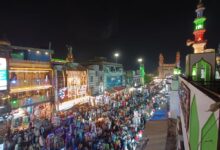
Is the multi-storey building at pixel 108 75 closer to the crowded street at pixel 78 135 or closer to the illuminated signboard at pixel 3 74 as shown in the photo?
the crowded street at pixel 78 135

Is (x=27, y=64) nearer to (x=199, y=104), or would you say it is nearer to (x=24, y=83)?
(x=24, y=83)

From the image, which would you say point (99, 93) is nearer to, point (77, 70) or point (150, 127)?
point (77, 70)

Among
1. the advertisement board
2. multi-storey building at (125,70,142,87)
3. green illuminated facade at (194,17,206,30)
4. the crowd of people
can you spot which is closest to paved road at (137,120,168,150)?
the crowd of people

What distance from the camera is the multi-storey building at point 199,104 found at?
205cm

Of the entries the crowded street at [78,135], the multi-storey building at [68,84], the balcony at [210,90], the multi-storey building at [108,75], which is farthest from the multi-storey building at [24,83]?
the balcony at [210,90]

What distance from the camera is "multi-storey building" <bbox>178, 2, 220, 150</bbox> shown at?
2.05 meters

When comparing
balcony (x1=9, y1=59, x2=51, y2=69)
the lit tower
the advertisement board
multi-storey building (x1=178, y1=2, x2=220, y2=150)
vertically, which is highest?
the lit tower

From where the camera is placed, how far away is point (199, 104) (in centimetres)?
297

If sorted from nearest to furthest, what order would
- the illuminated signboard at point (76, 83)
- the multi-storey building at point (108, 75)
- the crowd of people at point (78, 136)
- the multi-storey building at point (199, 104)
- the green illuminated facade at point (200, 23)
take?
1. the multi-storey building at point (199, 104)
2. the crowd of people at point (78, 136)
3. the illuminated signboard at point (76, 83)
4. the green illuminated facade at point (200, 23)
5. the multi-storey building at point (108, 75)

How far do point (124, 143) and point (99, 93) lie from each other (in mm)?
21240

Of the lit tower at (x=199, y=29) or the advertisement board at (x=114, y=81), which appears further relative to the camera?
the advertisement board at (x=114, y=81)

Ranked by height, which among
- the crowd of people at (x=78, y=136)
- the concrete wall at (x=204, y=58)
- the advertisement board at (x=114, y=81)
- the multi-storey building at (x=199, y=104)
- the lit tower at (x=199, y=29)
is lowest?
the crowd of people at (x=78, y=136)

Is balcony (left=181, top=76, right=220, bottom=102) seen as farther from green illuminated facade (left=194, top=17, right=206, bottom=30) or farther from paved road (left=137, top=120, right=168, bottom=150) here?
green illuminated facade (left=194, top=17, right=206, bottom=30)

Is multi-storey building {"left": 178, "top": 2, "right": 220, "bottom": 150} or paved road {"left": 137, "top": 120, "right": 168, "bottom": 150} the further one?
paved road {"left": 137, "top": 120, "right": 168, "bottom": 150}
